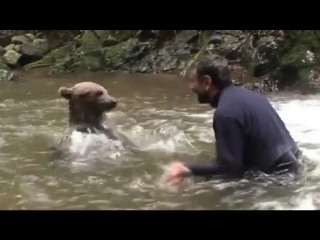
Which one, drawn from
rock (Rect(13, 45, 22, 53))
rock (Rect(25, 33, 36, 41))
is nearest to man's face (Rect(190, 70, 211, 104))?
rock (Rect(13, 45, 22, 53))

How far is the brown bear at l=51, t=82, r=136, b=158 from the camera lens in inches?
250

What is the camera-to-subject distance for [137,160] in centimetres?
611

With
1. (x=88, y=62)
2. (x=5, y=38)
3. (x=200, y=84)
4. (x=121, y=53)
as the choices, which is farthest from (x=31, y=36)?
(x=200, y=84)

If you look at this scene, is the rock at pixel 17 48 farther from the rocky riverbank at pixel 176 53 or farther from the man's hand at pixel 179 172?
the man's hand at pixel 179 172

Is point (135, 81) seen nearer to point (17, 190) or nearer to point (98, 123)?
point (98, 123)

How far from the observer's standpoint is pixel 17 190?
527 centimetres

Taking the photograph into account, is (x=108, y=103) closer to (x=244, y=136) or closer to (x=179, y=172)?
(x=179, y=172)

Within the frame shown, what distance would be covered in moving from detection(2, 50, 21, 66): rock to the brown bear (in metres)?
10.2

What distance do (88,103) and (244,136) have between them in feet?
7.63

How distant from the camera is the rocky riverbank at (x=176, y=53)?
1105 centimetres

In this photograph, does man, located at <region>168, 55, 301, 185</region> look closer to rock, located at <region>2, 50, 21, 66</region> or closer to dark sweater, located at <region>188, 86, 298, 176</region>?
dark sweater, located at <region>188, 86, 298, 176</region>
